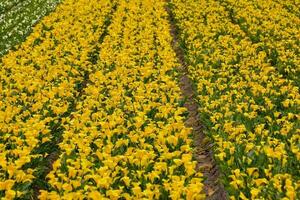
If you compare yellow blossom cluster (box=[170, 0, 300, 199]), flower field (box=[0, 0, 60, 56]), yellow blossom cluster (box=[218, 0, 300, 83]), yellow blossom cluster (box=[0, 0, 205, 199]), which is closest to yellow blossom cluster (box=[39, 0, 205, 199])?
yellow blossom cluster (box=[0, 0, 205, 199])

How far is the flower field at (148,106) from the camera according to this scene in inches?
288

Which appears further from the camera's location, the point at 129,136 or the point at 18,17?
the point at 18,17

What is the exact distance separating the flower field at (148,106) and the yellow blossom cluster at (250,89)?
1.4 inches

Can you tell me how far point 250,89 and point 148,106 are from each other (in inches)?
113

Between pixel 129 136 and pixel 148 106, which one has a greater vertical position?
pixel 148 106

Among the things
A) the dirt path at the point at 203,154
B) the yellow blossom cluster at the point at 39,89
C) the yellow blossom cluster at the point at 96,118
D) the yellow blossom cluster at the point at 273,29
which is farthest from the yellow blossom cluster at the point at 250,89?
the yellow blossom cluster at the point at 39,89

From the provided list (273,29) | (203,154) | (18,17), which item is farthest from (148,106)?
(18,17)

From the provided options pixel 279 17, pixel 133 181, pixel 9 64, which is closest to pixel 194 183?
pixel 133 181

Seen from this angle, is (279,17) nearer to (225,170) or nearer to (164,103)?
(164,103)

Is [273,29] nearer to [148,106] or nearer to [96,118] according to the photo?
[148,106]

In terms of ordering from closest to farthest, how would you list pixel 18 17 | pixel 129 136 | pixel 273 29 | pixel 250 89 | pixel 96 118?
pixel 129 136, pixel 96 118, pixel 250 89, pixel 273 29, pixel 18 17

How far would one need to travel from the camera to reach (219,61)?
1434cm

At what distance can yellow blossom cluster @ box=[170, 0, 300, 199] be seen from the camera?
736cm

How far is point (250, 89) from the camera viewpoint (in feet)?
38.0
